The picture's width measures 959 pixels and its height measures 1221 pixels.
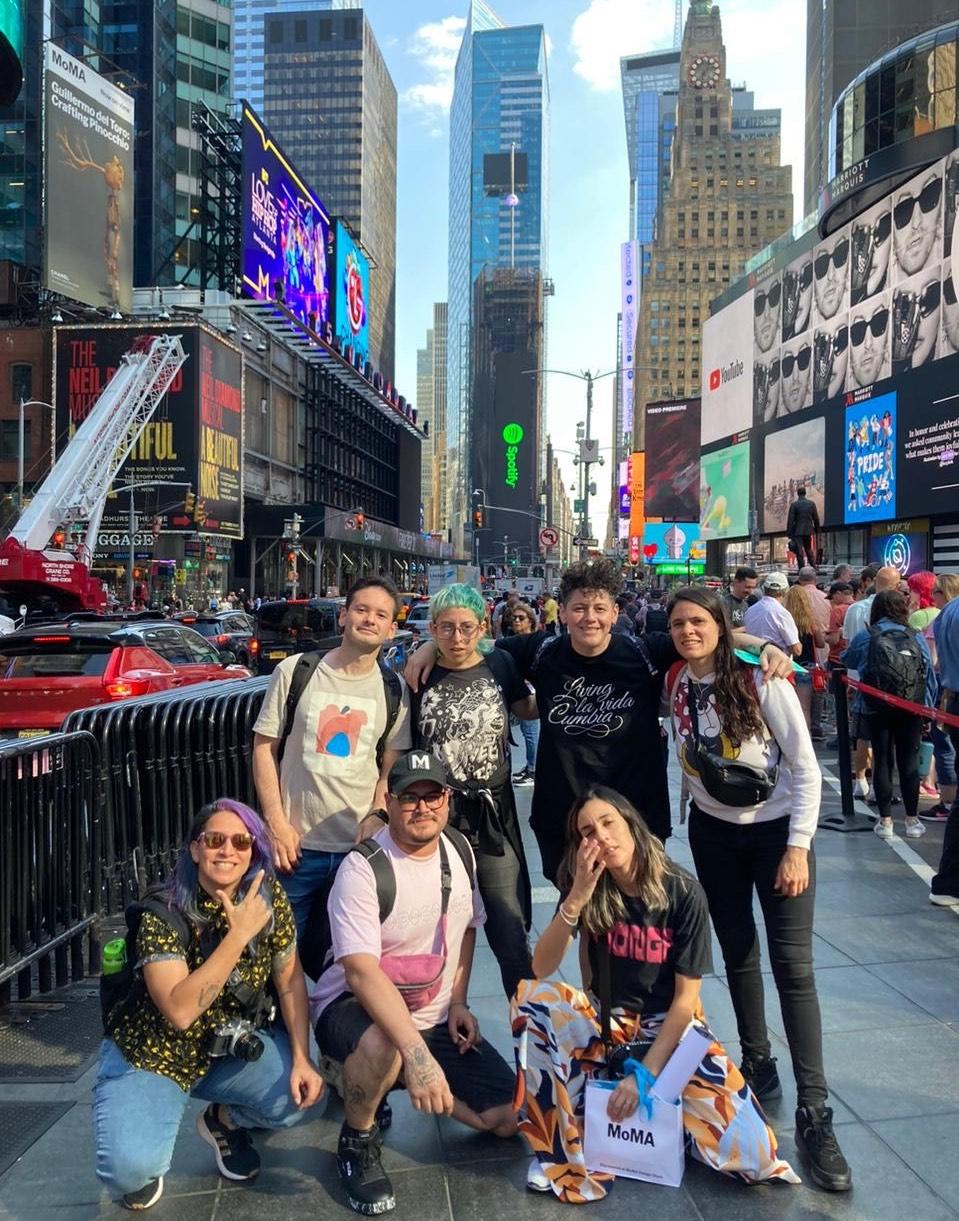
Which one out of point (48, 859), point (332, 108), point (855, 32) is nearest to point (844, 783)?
point (48, 859)

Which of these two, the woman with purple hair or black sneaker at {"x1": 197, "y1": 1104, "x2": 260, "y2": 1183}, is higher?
the woman with purple hair

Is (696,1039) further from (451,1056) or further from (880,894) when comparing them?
(880,894)

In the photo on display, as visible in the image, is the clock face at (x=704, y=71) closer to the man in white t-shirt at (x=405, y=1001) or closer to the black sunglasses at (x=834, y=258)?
the black sunglasses at (x=834, y=258)

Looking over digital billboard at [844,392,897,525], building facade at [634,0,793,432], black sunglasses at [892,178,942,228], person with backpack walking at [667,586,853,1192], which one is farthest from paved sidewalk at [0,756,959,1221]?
building facade at [634,0,793,432]

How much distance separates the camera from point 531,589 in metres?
48.7

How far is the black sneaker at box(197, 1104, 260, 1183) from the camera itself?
3225 millimetres

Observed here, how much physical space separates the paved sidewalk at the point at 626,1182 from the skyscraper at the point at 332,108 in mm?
140502

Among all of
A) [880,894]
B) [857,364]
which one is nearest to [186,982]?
[880,894]

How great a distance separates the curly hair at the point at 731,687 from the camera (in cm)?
348

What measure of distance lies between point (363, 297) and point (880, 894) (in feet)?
253

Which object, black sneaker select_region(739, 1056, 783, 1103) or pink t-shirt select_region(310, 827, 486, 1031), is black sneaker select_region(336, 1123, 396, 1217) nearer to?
pink t-shirt select_region(310, 827, 486, 1031)

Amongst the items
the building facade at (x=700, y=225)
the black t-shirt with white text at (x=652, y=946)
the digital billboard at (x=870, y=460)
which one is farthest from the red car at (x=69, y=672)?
the building facade at (x=700, y=225)

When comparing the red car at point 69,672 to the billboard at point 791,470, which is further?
the billboard at point 791,470

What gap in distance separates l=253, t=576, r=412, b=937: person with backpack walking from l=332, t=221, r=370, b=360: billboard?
69.7 metres
